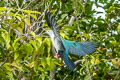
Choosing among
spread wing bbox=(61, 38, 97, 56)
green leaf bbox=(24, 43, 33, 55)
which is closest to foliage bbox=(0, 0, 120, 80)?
green leaf bbox=(24, 43, 33, 55)

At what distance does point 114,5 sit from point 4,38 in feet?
4.89

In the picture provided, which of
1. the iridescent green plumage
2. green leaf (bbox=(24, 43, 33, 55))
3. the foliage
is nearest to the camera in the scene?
the iridescent green plumage

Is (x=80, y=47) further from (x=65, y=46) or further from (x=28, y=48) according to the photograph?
(x=28, y=48)

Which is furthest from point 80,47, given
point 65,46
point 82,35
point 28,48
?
point 82,35

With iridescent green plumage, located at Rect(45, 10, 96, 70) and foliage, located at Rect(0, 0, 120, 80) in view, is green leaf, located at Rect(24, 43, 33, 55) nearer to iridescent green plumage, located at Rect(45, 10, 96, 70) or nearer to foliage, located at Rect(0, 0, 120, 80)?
iridescent green plumage, located at Rect(45, 10, 96, 70)

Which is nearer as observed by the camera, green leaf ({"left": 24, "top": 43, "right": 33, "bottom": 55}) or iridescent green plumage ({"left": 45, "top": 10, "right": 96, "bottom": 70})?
iridescent green plumage ({"left": 45, "top": 10, "right": 96, "bottom": 70})

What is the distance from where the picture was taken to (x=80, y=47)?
1579mm

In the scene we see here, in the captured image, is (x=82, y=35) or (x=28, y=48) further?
(x=82, y=35)

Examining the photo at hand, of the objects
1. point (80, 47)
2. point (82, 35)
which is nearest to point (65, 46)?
point (80, 47)

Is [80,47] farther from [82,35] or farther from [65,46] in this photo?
[82,35]

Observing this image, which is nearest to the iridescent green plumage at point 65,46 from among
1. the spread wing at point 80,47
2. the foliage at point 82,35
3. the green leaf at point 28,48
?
the spread wing at point 80,47

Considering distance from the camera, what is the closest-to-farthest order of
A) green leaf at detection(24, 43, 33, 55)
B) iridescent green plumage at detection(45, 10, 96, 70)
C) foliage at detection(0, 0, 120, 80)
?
iridescent green plumage at detection(45, 10, 96, 70) < green leaf at detection(24, 43, 33, 55) < foliage at detection(0, 0, 120, 80)

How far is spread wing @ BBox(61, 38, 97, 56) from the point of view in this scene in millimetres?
1532

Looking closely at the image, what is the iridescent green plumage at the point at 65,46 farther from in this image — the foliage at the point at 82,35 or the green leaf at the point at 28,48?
the foliage at the point at 82,35
